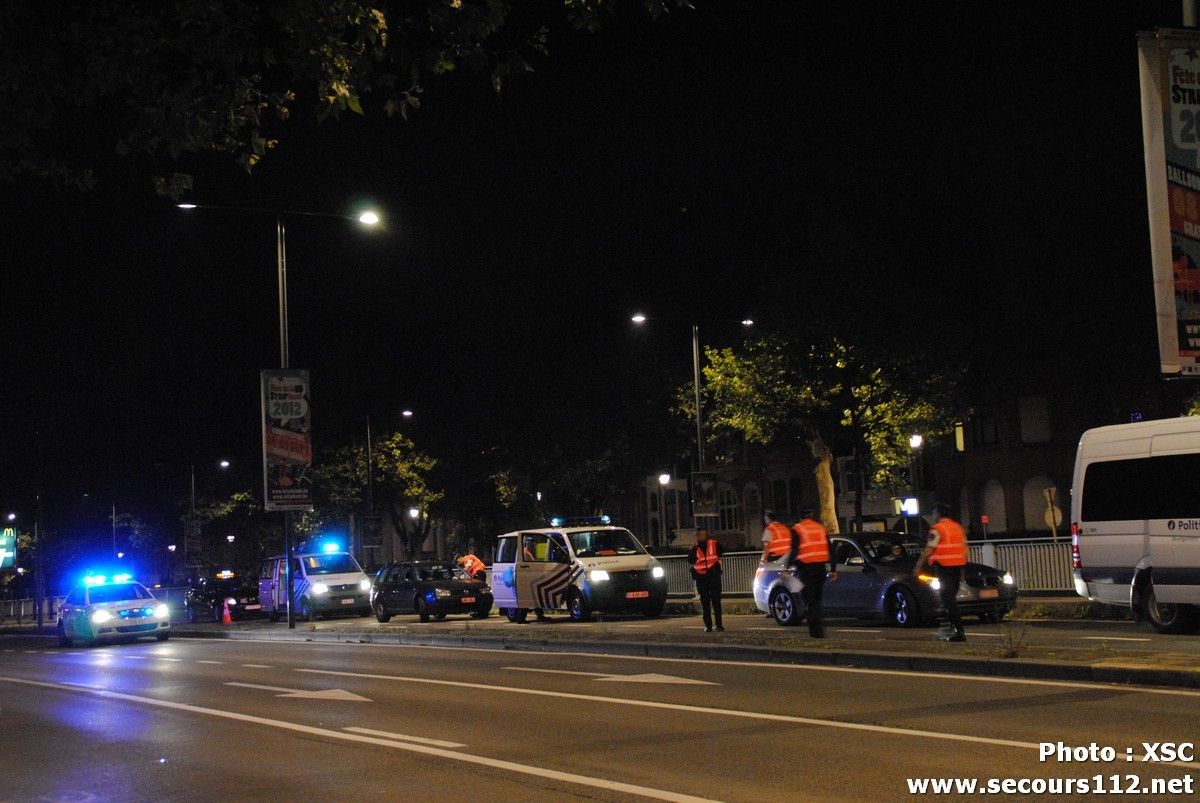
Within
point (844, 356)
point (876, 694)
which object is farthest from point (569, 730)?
point (844, 356)

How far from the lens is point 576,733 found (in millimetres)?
11438

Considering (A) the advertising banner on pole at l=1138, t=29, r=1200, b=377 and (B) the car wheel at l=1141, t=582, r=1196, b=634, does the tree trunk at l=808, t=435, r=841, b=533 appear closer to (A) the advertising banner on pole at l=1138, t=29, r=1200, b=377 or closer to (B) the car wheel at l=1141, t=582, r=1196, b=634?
(B) the car wheel at l=1141, t=582, r=1196, b=634

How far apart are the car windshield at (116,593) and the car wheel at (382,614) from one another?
5.46m

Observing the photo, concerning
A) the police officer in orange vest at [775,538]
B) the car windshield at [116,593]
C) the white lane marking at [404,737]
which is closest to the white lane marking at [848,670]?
the police officer in orange vest at [775,538]

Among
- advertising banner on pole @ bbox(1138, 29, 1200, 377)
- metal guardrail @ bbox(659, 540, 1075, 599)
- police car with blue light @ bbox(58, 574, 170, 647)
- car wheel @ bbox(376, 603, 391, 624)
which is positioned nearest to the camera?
advertising banner on pole @ bbox(1138, 29, 1200, 377)

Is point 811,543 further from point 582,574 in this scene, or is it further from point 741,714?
point 582,574

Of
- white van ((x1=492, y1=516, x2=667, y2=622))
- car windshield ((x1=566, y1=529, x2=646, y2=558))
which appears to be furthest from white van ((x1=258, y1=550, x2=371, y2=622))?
car windshield ((x1=566, y1=529, x2=646, y2=558))

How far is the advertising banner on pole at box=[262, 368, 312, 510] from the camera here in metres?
29.3

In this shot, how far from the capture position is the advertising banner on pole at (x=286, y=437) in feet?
96.2

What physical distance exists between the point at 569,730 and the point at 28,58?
6626mm

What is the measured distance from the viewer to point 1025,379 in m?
52.3

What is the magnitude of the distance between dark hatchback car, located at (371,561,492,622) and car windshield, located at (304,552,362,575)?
9.39 feet

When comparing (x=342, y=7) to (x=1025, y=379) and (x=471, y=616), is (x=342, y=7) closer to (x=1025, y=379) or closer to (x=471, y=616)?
(x=471, y=616)

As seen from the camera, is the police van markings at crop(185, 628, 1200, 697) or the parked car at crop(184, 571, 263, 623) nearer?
the police van markings at crop(185, 628, 1200, 697)
